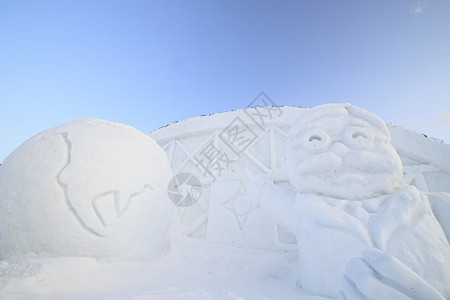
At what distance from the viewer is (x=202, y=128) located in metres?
5.49

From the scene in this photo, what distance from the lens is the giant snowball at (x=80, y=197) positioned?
6.09 feet

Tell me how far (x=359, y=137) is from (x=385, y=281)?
4.45 feet

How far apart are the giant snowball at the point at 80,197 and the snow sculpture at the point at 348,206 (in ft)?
4.43

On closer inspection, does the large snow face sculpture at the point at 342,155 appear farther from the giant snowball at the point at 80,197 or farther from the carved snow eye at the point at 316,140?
the giant snowball at the point at 80,197

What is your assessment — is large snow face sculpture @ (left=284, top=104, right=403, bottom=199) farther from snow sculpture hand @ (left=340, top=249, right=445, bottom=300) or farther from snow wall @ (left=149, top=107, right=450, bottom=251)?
snow wall @ (left=149, top=107, right=450, bottom=251)

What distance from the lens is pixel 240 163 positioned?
4.88 meters

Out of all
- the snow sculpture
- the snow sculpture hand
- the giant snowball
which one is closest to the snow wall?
the snow sculpture

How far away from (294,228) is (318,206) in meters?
0.37

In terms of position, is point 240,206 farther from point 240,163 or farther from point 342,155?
point 342,155

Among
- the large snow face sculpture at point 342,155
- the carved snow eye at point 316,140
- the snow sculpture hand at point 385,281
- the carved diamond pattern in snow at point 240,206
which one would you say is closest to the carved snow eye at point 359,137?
the large snow face sculpture at point 342,155

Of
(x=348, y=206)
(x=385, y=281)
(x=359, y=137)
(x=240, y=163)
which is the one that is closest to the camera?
(x=385, y=281)

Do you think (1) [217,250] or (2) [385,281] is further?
(1) [217,250]

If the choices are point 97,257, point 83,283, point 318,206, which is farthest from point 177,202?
point 318,206

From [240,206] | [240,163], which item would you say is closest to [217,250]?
[240,206]
